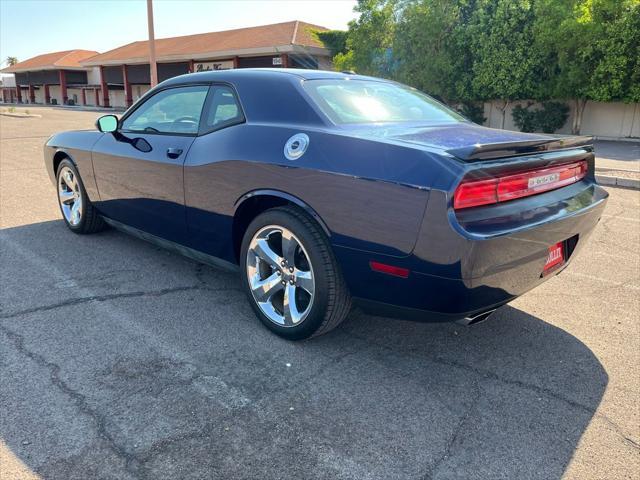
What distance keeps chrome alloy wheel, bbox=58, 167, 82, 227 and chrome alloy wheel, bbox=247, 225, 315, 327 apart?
266 centimetres

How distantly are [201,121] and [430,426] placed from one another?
96.7 inches

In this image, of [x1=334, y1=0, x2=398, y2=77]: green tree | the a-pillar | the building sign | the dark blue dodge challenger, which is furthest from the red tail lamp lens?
the a-pillar

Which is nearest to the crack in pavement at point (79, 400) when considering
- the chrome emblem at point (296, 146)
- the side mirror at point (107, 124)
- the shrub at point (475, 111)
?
the chrome emblem at point (296, 146)

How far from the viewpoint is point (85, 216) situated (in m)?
4.97

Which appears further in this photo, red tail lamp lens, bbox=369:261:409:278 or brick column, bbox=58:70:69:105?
brick column, bbox=58:70:69:105

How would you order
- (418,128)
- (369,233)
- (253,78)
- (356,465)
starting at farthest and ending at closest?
(253,78) < (418,128) < (369,233) < (356,465)

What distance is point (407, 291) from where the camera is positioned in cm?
251

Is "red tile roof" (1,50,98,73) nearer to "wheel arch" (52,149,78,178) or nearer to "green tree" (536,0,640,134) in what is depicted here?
"green tree" (536,0,640,134)

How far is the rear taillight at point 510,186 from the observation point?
7.63 ft

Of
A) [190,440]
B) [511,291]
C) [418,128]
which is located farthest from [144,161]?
[511,291]

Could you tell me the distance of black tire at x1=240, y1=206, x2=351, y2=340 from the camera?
9.18ft

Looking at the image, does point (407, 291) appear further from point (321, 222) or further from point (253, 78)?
point (253, 78)

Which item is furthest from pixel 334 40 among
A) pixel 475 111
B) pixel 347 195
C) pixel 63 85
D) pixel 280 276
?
pixel 63 85

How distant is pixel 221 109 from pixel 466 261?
6.65ft
